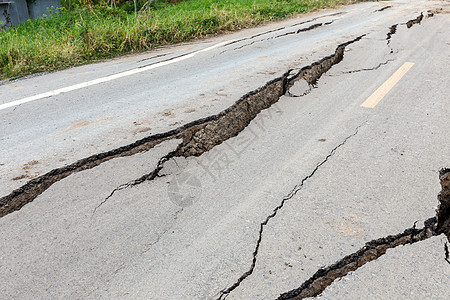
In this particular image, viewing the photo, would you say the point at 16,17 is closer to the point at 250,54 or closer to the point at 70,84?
the point at 70,84

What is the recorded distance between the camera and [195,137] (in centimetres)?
341

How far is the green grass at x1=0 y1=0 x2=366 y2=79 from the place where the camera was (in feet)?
21.2

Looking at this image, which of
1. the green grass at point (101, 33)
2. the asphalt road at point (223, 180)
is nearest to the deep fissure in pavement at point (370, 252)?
the asphalt road at point (223, 180)

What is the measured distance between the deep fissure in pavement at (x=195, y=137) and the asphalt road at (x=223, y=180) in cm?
2

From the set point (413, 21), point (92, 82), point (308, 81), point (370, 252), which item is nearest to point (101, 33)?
point (92, 82)

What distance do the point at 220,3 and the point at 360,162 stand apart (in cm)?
1067

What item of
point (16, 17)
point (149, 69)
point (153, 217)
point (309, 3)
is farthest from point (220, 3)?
point (153, 217)

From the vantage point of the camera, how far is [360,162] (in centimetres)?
296

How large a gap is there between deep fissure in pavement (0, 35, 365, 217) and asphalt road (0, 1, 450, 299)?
0.05ft

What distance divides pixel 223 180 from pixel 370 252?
3.87 feet

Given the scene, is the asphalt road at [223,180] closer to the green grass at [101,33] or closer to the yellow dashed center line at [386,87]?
the yellow dashed center line at [386,87]

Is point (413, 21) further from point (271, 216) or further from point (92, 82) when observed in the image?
point (271, 216)

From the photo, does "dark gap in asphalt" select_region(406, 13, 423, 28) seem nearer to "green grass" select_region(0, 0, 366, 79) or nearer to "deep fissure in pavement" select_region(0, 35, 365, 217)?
"green grass" select_region(0, 0, 366, 79)

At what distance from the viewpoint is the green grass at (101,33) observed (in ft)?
21.2
